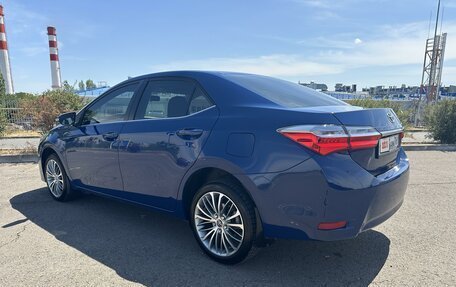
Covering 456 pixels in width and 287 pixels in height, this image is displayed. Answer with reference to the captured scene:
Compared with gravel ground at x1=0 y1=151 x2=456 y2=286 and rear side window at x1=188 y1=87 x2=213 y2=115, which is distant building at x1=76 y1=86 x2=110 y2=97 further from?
rear side window at x1=188 y1=87 x2=213 y2=115

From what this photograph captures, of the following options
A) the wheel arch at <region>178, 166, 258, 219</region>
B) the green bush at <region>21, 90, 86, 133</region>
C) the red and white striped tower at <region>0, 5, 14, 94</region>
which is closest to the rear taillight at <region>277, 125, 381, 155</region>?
the wheel arch at <region>178, 166, 258, 219</region>

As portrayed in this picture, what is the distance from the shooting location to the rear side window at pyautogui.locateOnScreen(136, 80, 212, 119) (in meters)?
3.29

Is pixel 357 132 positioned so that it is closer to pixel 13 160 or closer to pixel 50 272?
pixel 50 272

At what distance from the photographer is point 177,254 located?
3291mm

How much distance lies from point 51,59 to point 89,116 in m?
48.5

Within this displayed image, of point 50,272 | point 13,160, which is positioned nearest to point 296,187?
point 50,272

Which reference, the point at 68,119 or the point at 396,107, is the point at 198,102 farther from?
the point at 396,107

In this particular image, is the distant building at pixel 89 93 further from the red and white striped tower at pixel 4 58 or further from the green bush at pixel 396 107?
the red and white striped tower at pixel 4 58

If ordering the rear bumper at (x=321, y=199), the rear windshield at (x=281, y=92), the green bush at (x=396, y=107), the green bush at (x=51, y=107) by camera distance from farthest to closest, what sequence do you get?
the green bush at (x=396, y=107) < the green bush at (x=51, y=107) < the rear windshield at (x=281, y=92) < the rear bumper at (x=321, y=199)

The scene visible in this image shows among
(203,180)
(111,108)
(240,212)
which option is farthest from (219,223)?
(111,108)

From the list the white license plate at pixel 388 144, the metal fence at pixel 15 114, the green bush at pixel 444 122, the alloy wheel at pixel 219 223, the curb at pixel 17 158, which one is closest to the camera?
the white license plate at pixel 388 144

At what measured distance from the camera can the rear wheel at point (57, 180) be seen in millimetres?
4805

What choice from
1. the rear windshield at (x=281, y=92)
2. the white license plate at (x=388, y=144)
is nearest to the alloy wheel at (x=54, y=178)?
the rear windshield at (x=281, y=92)

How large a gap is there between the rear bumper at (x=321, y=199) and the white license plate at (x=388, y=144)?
0.22 m
